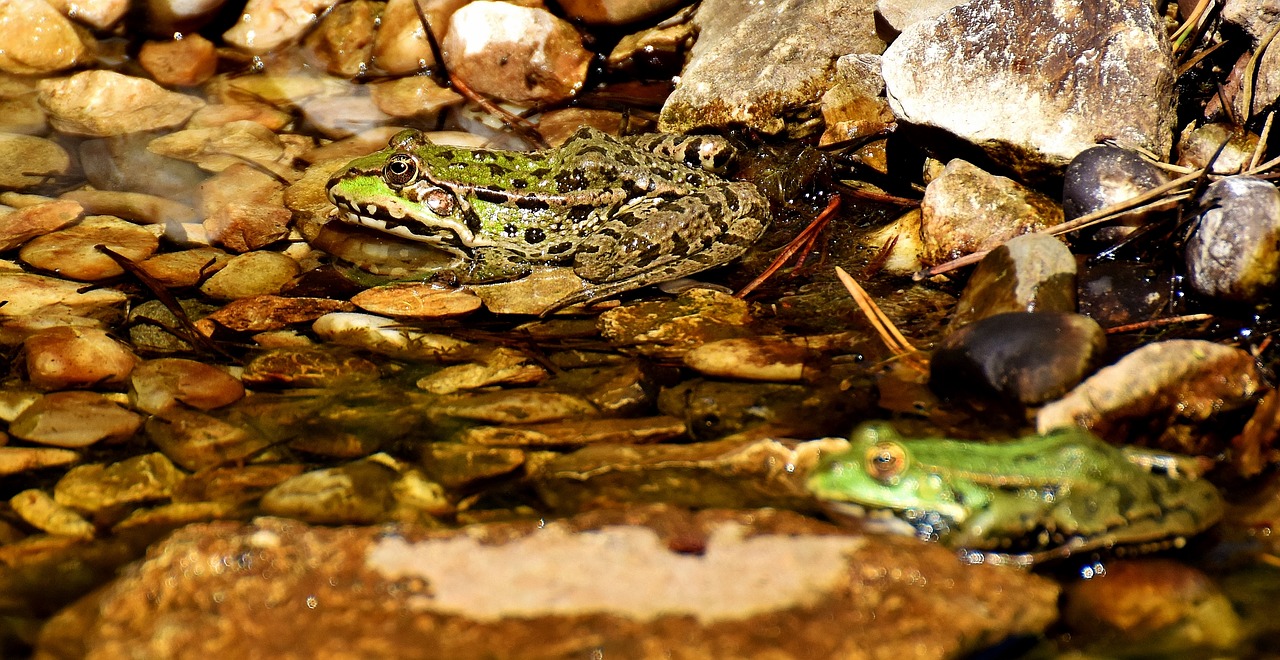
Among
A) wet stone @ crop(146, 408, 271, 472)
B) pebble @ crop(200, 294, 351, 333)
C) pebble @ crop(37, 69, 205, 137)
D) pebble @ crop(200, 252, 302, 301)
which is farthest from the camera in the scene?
pebble @ crop(37, 69, 205, 137)

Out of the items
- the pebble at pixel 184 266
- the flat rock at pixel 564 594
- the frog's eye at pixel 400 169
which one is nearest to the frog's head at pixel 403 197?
the frog's eye at pixel 400 169

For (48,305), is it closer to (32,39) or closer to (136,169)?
(136,169)

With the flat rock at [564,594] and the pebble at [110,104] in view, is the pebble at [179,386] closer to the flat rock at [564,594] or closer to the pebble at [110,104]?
the flat rock at [564,594]

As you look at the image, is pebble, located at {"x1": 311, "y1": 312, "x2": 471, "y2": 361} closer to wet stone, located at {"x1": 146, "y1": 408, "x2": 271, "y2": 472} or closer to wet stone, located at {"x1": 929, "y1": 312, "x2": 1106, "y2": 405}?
wet stone, located at {"x1": 146, "y1": 408, "x2": 271, "y2": 472}

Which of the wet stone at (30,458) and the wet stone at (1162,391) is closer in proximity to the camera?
the wet stone at (1162,391)

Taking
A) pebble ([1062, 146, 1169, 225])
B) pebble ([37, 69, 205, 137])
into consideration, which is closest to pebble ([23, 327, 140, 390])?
pebble ([37, 69, 205, 137])

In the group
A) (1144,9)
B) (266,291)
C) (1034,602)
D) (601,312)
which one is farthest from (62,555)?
(1144,9)
